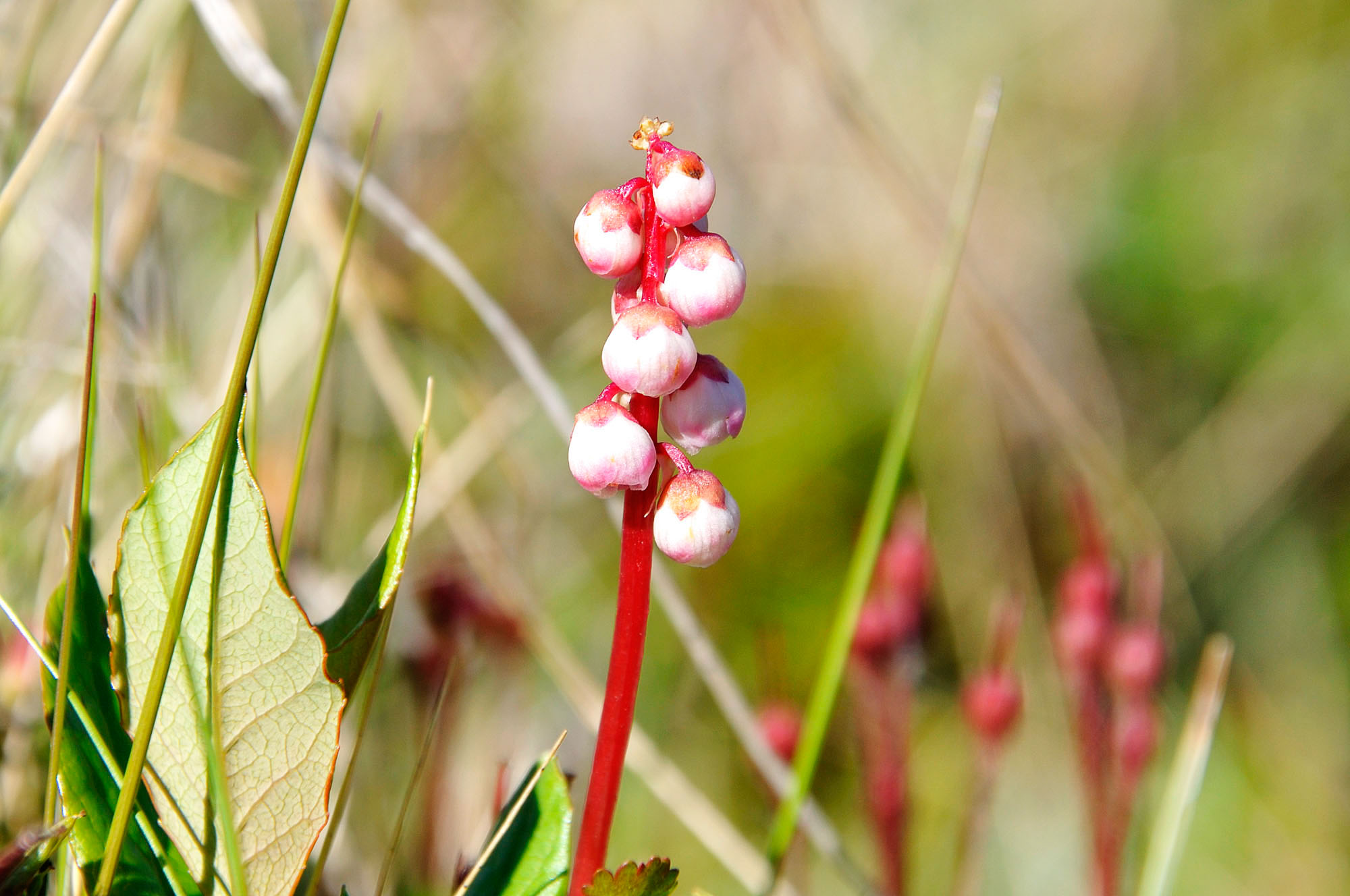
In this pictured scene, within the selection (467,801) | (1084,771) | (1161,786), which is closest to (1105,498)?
(1161,786)

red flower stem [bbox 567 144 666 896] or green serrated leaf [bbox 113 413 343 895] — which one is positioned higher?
green serrated leaf [bbox 113 413 343 895]

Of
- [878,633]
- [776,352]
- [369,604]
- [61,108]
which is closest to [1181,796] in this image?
[878,633]

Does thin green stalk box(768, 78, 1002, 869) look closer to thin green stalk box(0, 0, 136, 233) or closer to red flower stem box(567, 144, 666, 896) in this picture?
red flower stem box(567, 144, 666, 896)

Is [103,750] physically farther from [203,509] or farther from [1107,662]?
[1107,662]

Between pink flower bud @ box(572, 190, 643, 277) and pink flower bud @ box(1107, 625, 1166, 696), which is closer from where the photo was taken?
pink flower bud @ box(572, 190, 643, 277)

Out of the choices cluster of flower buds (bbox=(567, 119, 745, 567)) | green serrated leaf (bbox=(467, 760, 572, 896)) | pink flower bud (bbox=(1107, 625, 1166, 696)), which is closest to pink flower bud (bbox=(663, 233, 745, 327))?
cluster of flower buds (bbox=(567, 119, 745, 567))

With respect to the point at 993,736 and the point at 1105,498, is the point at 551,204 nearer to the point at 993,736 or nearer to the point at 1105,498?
the point at 1105,498

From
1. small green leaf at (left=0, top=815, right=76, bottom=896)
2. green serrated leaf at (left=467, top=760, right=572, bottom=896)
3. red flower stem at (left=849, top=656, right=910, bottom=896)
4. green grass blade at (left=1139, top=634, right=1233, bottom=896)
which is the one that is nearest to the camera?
small green leaf at (left=0, top=815, right=76, bottom=896)
